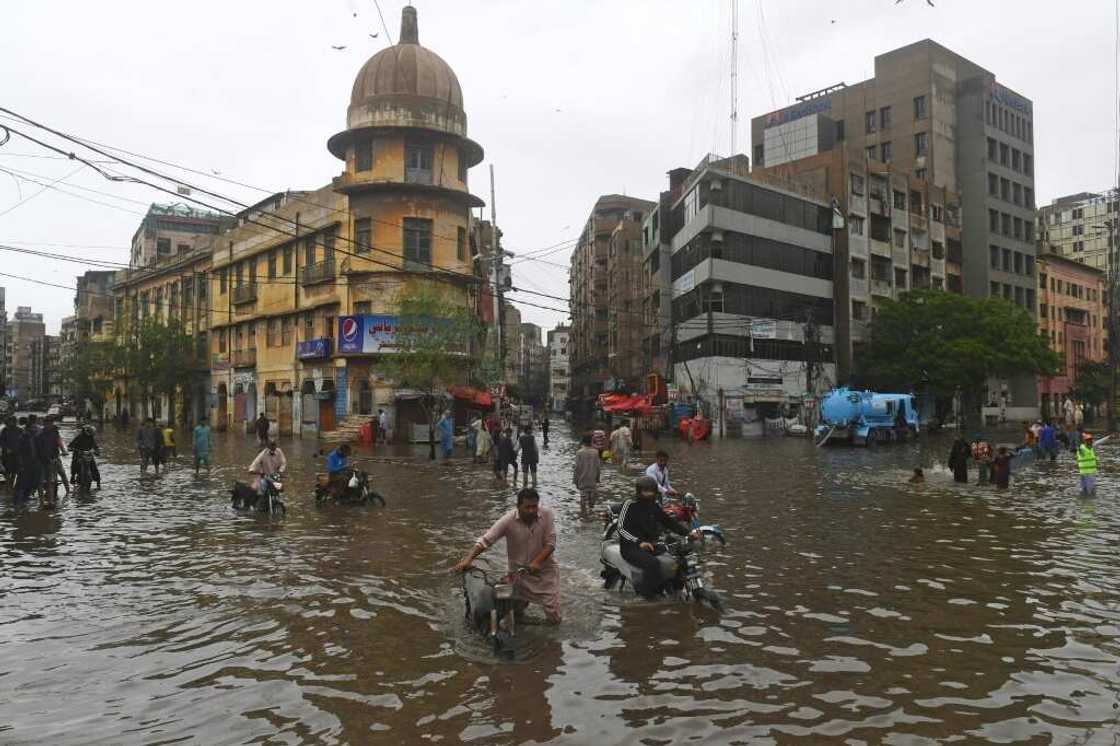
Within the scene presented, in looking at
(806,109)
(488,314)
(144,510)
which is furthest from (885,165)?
(144,510)

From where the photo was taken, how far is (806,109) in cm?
6862

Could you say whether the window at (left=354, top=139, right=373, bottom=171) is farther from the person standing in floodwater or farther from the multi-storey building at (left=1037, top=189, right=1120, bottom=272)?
the multi-storey building at (left=1037, top=189, right=1120, bottom=272)

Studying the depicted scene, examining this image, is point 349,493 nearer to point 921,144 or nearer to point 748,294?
point 748,294

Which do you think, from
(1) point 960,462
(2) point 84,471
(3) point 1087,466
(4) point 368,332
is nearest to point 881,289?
(4) point 368,332

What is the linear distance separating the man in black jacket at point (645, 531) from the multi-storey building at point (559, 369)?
12729 centimetres

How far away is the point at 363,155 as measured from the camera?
3978 cm

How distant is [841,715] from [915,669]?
1.23 m

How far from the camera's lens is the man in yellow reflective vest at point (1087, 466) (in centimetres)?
1678

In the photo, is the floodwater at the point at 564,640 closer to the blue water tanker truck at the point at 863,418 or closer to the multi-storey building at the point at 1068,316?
the blue water tanker truck at the point at 863,418

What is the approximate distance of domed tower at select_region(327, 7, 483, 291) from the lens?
1533 inches

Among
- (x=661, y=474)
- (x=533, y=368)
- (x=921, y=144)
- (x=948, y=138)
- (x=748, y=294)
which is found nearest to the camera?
(x=661, y=474)

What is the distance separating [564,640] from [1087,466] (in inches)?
589

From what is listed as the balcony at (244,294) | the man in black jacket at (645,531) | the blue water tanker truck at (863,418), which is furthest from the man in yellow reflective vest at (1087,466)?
the balcony at (244,294)

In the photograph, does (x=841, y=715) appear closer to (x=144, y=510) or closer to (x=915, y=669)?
(x=915, y=669)
